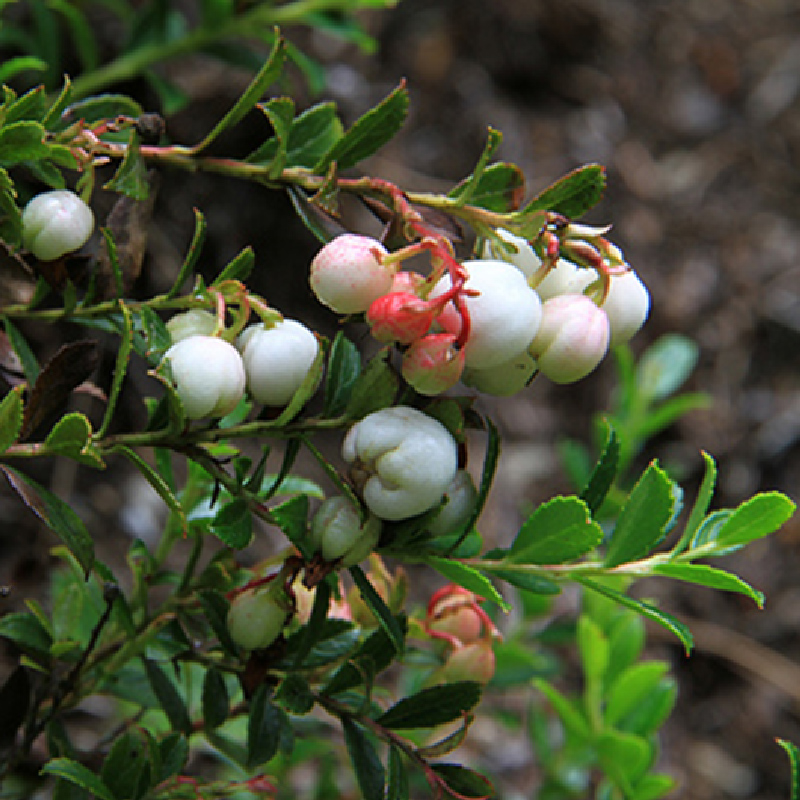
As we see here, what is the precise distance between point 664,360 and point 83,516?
80 centimetres

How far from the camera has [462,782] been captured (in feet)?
1.94

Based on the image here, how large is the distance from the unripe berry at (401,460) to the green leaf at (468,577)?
3cm

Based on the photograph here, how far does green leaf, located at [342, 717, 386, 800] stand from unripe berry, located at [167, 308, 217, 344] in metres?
0.25

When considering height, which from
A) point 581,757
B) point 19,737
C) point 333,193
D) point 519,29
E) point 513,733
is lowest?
point 513,733

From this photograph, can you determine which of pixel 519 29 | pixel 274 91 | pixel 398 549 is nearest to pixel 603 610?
pixel 398 549

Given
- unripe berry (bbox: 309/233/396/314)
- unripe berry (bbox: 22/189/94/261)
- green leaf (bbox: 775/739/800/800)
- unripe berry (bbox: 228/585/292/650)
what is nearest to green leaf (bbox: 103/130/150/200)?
unripe berry (bbox: 22/189/94/261)

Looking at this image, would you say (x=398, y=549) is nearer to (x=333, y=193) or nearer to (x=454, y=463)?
(x=454, y=463)

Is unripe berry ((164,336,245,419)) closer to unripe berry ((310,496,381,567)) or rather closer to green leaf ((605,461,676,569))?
unripe berry ((310,496,381,567))

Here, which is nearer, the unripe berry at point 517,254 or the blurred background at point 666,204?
the unripe berry at point 517,254

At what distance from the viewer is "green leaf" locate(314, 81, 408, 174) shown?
55 cm

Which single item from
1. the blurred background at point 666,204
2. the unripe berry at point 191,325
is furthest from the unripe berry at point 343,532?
the blurred background at point 666,204

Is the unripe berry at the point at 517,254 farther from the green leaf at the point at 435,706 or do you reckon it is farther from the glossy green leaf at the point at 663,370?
the glossy green leaf at the point at 663,370

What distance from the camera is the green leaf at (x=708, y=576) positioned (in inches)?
19.5

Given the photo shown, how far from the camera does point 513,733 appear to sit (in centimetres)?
167
